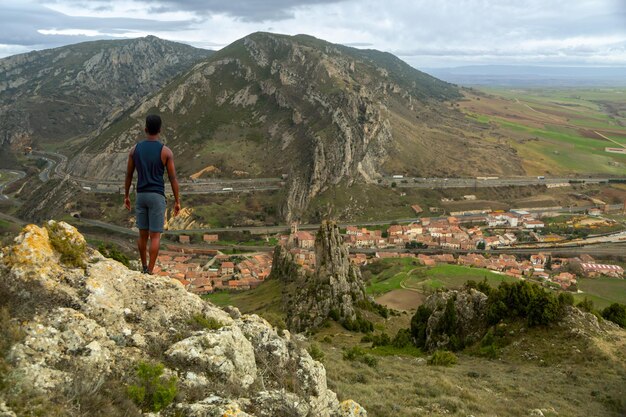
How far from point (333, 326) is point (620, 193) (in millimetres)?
137175

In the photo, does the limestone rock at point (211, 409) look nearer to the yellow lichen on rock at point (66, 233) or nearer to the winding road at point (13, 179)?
the yellow lichen on rock at point (66, 233)

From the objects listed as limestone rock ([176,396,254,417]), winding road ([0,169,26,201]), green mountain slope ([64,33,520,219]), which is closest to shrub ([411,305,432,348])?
limestone rock ([176,396,254,417])

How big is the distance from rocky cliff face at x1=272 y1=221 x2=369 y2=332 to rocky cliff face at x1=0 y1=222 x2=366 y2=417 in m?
31.8

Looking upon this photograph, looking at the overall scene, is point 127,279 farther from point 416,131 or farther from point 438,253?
point 416,131

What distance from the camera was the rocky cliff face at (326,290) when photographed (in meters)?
41.1

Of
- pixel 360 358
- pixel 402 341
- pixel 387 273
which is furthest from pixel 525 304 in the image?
pixel 387 273

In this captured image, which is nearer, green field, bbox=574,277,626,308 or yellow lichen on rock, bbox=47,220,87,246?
yellow lichen on rock, bbox=47,220,87,246

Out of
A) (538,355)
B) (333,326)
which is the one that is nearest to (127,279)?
(538,355)

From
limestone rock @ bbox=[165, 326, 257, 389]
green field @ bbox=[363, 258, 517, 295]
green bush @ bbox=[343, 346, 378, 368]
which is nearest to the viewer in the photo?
limestone rock @ bbox=[165, 326, 257, 389]

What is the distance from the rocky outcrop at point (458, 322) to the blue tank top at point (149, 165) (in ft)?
82.5

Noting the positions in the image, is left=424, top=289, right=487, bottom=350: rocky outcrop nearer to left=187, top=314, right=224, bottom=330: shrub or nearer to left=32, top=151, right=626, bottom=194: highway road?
left=187, top=314, right=224, bottom=330: shrub

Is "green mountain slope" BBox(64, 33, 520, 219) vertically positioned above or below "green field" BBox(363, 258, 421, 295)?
above

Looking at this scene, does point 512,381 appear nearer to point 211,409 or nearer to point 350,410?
point 350,410

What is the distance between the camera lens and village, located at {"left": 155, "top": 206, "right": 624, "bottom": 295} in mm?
75438
